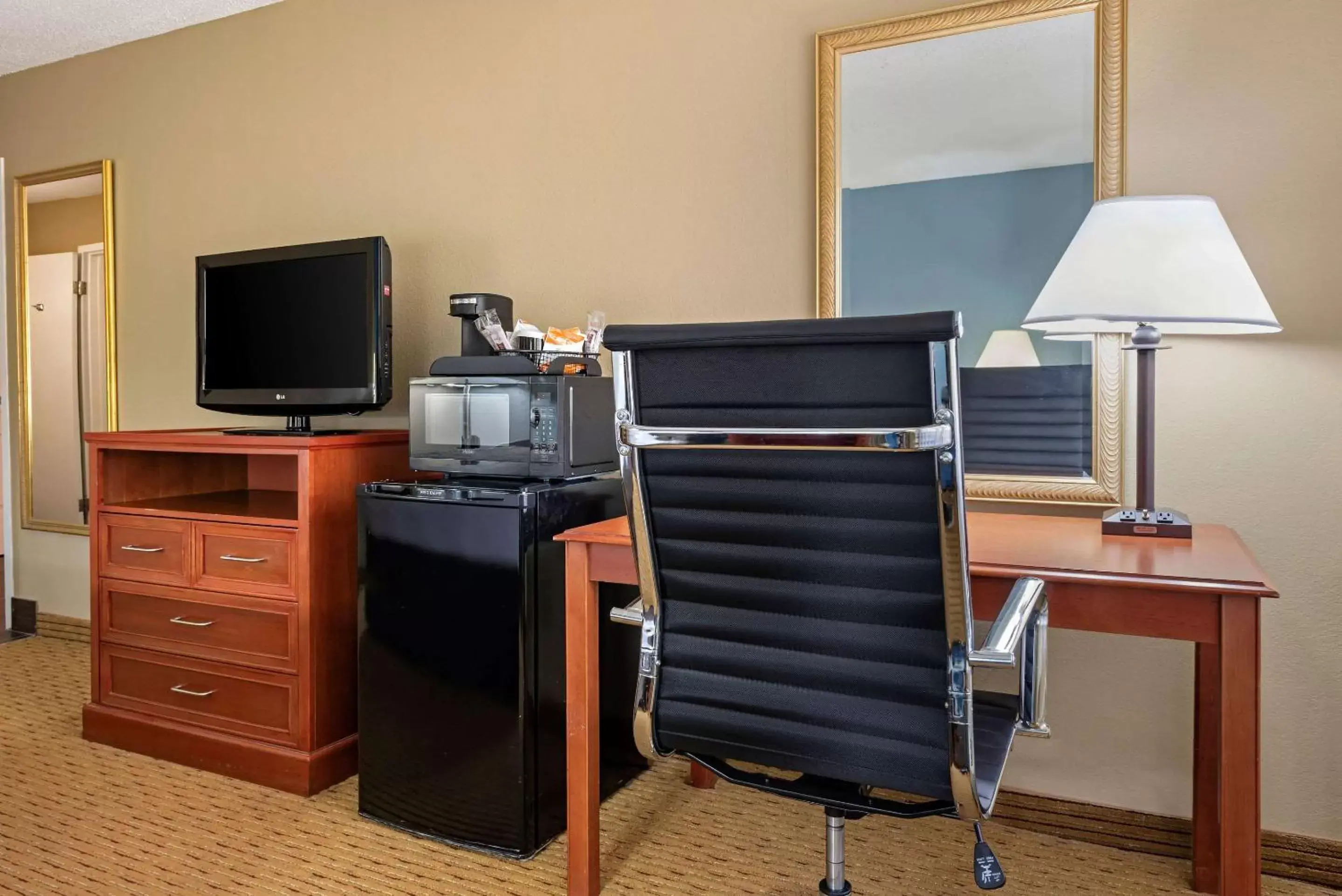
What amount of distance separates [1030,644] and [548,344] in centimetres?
150

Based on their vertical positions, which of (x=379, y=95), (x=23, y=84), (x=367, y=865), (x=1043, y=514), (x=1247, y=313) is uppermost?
(x=23, y=84)

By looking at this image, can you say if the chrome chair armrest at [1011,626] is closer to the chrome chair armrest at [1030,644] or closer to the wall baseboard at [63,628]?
the chrome chair armrest at [1030,644]

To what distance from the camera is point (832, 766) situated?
1.38 m

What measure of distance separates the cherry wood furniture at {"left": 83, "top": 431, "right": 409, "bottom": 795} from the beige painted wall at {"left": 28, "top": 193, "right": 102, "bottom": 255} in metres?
1.56

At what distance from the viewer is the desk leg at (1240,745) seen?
1448 millimetres

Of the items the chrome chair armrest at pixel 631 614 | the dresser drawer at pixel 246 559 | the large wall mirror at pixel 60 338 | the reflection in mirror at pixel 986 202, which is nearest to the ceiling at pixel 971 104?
the reflection in mirror at pixel 986 202

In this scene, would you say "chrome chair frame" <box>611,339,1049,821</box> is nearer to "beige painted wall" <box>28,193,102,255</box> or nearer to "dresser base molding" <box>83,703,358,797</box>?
"dresser base molding" <box>83,703,358,797</box>

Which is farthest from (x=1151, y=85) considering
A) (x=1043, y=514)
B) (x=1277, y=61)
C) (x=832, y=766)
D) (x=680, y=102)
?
(x=832, y=766)

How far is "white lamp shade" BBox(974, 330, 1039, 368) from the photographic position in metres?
2.26

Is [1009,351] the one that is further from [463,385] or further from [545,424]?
[463,385]

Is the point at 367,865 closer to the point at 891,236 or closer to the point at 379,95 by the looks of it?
the point at 891,236

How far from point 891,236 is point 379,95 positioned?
195 centimetres

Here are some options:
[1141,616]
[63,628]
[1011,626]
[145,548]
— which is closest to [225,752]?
[145,548]

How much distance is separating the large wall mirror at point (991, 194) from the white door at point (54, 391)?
3592mm
